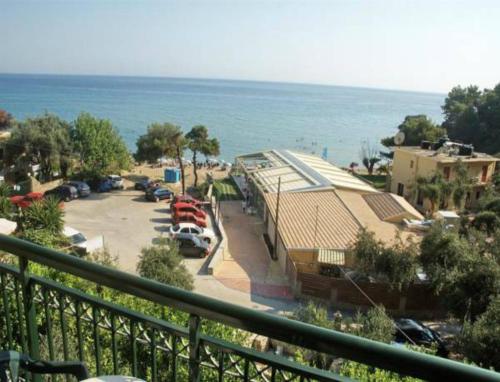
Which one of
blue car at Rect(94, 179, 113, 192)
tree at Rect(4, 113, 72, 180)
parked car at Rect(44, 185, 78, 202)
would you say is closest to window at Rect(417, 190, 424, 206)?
blue car at Rect(94, 179, 113, 192)

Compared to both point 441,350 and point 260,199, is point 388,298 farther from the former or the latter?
point 260,199

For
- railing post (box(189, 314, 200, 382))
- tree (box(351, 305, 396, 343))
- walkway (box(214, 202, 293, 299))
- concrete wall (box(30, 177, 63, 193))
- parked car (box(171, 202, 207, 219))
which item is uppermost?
railing post (box(189, 314, 200, 382))

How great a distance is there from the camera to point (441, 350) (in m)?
12.2

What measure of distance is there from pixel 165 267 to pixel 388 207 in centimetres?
1376

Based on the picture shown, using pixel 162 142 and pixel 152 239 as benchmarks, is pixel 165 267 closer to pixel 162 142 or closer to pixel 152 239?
pixel 152 239

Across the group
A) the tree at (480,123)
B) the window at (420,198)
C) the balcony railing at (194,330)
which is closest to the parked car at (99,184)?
the window at (420,198)

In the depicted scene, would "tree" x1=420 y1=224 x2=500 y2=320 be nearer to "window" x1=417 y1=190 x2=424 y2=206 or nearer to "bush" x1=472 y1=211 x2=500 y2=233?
"bush" x1=472 y1=211 x2=500 y2=233

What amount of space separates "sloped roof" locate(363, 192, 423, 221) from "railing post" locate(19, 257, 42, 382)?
20.8 metres

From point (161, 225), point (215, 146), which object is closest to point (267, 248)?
point (161, 225)

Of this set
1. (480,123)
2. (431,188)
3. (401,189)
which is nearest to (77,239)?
(431,188)

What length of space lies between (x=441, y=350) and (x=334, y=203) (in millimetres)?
11177

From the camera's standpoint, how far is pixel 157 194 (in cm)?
2922

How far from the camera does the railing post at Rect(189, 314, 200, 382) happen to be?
1607mm

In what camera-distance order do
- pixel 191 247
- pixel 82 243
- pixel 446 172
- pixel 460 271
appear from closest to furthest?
pixel 460 271, pixel 82 243, pixel 191 247, pixel 446 172
